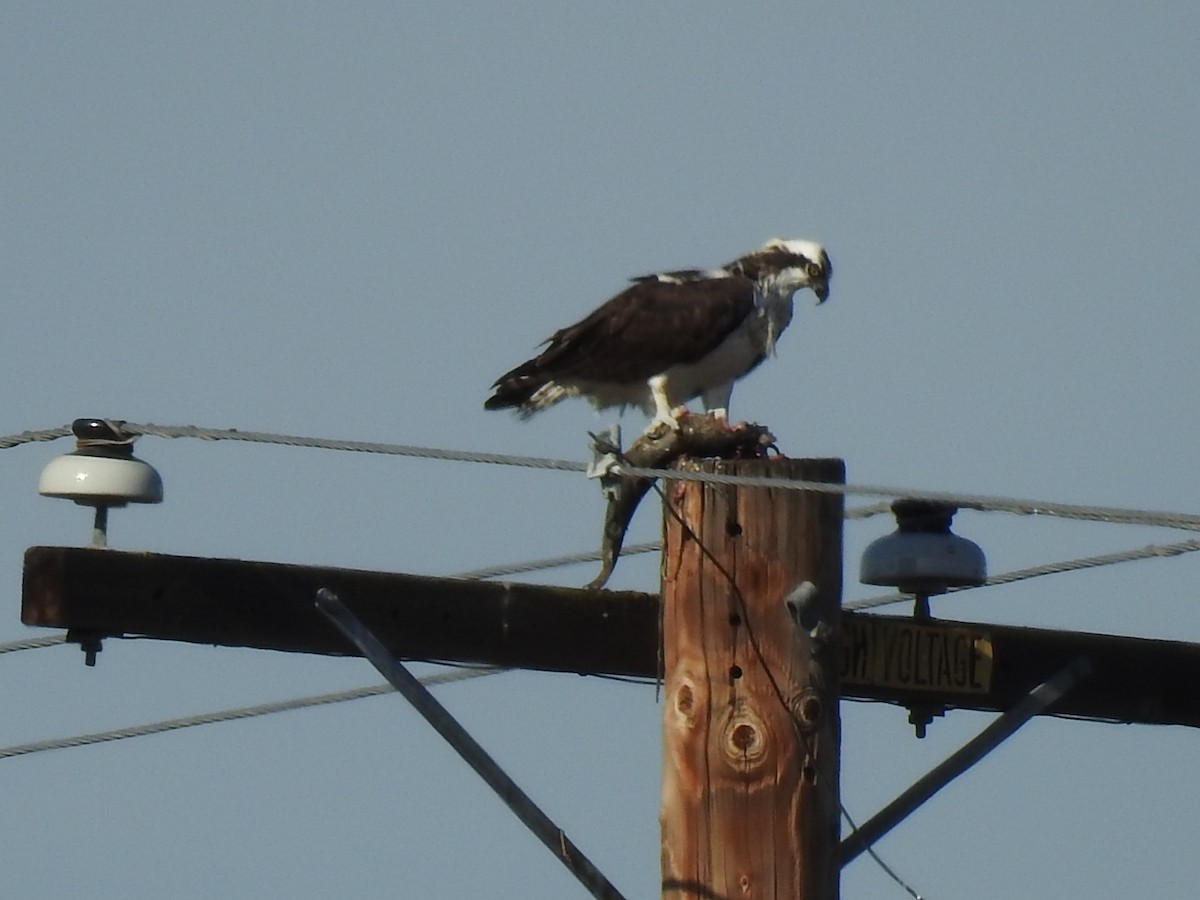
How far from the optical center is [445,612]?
5.26 metres

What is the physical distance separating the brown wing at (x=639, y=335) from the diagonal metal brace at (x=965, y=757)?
118 inches

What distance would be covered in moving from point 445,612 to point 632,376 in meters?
3.35

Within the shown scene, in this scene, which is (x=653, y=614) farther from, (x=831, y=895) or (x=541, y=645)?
(x=831, y=895)

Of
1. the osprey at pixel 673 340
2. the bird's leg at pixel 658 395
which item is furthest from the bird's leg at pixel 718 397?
the bird's leg at pixel 658 395

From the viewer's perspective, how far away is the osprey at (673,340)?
843 cm

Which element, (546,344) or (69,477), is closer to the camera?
(69,477)

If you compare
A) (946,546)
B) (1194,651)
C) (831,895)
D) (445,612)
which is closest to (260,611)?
(445,612)

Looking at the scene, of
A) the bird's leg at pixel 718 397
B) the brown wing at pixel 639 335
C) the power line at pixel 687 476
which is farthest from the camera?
the bird's leg at pixel 718 397

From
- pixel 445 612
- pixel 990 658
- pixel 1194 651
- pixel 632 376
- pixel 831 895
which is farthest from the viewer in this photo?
pixel 632 376

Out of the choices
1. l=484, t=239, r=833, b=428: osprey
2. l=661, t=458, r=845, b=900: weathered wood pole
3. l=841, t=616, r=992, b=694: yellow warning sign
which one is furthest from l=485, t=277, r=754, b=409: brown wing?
l=661, t=458, r=845, b=900: weathered wood pole

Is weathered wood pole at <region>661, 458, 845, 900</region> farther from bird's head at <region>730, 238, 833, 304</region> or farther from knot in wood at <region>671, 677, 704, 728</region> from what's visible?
bird's head at <region>730, 238, 833, 304</region>

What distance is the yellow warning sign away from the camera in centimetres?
545

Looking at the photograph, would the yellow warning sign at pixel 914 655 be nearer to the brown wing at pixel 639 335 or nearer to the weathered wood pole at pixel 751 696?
the weathered wood pole at pixel 751 696

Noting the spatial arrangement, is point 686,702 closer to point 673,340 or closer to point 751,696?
point 751,696
